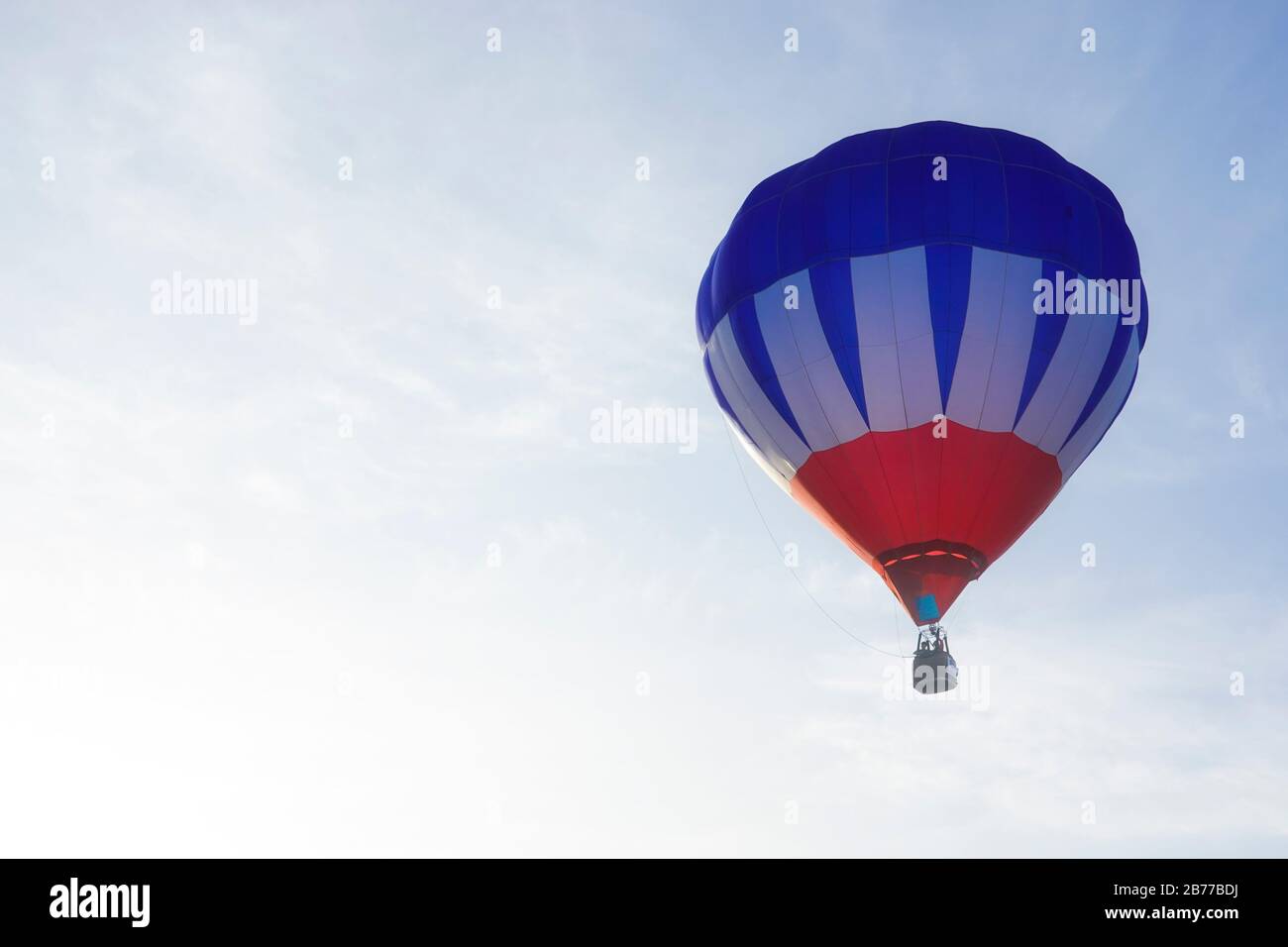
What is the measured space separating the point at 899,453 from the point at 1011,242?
3.46m

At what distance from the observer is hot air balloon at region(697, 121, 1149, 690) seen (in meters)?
23.0

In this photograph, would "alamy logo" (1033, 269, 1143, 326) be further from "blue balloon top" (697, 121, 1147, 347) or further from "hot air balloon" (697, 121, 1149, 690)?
"blue balloon top" (697, 121, 1147, 347)

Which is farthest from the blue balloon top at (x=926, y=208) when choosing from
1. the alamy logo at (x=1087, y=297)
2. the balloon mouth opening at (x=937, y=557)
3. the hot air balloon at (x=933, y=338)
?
the balloon mouth opening at (x=937, y=557)

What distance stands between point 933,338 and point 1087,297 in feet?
8.25

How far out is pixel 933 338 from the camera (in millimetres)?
22922

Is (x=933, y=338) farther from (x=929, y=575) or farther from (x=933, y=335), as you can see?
(x=929, y=575)

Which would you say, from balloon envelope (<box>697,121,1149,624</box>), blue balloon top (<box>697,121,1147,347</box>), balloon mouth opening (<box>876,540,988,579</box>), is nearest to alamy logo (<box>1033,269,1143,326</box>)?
balloon envelope (<box>697,121,1149,624</box>)

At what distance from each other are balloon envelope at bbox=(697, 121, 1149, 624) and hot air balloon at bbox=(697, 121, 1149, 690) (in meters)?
0.03

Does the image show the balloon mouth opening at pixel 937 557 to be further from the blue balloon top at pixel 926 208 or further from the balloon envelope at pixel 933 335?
the blue balloon top at pixel 926 208

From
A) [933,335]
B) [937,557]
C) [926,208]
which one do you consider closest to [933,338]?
[933,335]

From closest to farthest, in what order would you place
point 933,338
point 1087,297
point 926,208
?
point 933,338
point 926,208
point 1087,297

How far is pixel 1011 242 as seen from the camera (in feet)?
76.0

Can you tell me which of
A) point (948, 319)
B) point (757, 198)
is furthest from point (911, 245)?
point (757, 198)

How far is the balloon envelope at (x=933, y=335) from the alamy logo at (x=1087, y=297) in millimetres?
28
